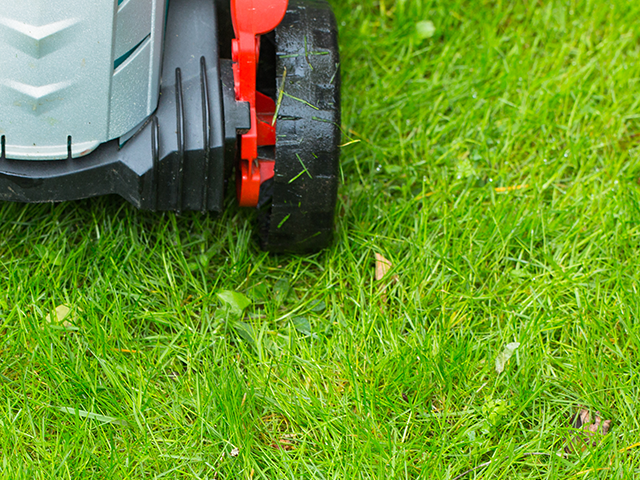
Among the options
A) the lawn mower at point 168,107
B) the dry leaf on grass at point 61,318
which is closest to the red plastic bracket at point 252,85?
the lawn mower at point 168,107

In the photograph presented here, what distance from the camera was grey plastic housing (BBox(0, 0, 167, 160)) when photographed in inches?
49.7

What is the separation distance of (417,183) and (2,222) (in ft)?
4.24

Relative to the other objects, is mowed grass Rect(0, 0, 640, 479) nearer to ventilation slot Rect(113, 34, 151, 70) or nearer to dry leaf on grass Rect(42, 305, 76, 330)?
dry leaf on grass Rect(42, 305, 76, 330)

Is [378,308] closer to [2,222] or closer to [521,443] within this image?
[521,443]

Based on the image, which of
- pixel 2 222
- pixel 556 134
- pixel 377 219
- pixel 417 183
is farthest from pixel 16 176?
pixel 556 134

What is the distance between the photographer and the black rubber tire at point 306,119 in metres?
1.53

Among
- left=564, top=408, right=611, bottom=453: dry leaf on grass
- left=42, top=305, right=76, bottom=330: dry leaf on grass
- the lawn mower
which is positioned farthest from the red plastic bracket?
left=564, top=408, right=611, bottom=453: dry leaf on grass

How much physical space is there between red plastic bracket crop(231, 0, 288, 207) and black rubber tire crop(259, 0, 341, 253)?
0.22 ft

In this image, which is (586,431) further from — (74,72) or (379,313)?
(74,72)

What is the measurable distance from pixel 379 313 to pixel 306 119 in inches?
22.4

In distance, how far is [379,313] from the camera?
1.71 meters

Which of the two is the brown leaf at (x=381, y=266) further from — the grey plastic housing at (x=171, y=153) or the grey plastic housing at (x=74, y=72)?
the grey plastic housing at (x=74, y=72)

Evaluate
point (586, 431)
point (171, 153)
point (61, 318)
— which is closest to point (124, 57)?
point (171, 153)

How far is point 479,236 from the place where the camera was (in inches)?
74.0
